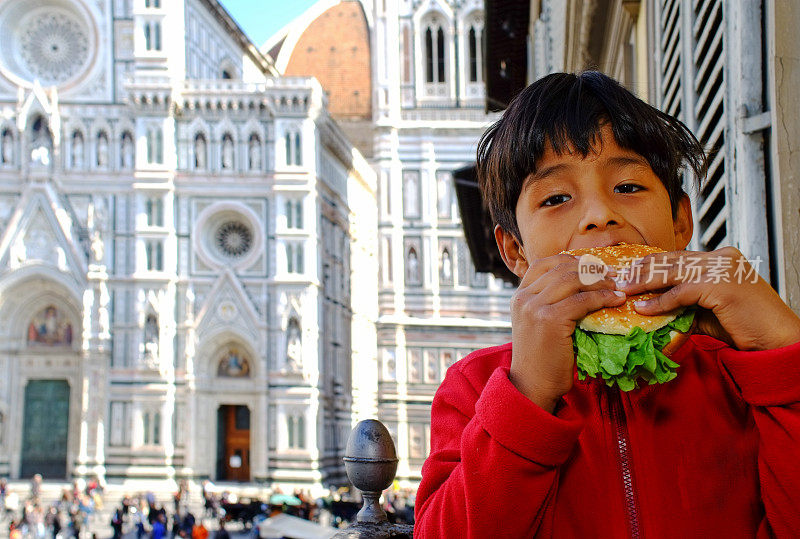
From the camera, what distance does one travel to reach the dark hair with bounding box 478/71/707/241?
1.12 meters

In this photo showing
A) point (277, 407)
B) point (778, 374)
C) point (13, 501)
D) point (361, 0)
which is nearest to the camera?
point (778, 374)

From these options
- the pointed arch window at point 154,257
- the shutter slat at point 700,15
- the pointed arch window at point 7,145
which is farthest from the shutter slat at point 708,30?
the pointed arch window at point 7,145

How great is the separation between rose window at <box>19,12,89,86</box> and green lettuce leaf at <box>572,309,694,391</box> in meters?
27.4

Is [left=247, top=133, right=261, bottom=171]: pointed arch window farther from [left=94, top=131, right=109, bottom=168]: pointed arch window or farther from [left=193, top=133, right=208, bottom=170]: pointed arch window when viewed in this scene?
[left=94, top=131, right=109, bottom=168]: pointed arch window

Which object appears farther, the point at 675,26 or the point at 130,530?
the point at 130,530

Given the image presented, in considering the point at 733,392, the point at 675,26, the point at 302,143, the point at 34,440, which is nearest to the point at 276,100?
the point at 302,143

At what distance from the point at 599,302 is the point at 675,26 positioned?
2480 millimetres

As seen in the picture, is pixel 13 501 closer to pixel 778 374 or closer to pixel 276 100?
pixel 276 100

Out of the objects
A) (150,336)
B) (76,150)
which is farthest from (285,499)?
(76,150)

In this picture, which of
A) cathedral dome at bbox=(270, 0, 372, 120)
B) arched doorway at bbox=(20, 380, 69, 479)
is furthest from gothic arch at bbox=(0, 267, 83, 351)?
cathedral dome at bbox=(270, 0, 372, 120)

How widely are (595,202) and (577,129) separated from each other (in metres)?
0.09

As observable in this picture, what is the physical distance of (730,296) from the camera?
0.91m

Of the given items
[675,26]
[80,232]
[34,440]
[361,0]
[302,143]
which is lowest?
[34,440]

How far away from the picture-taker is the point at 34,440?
25.1 meters
